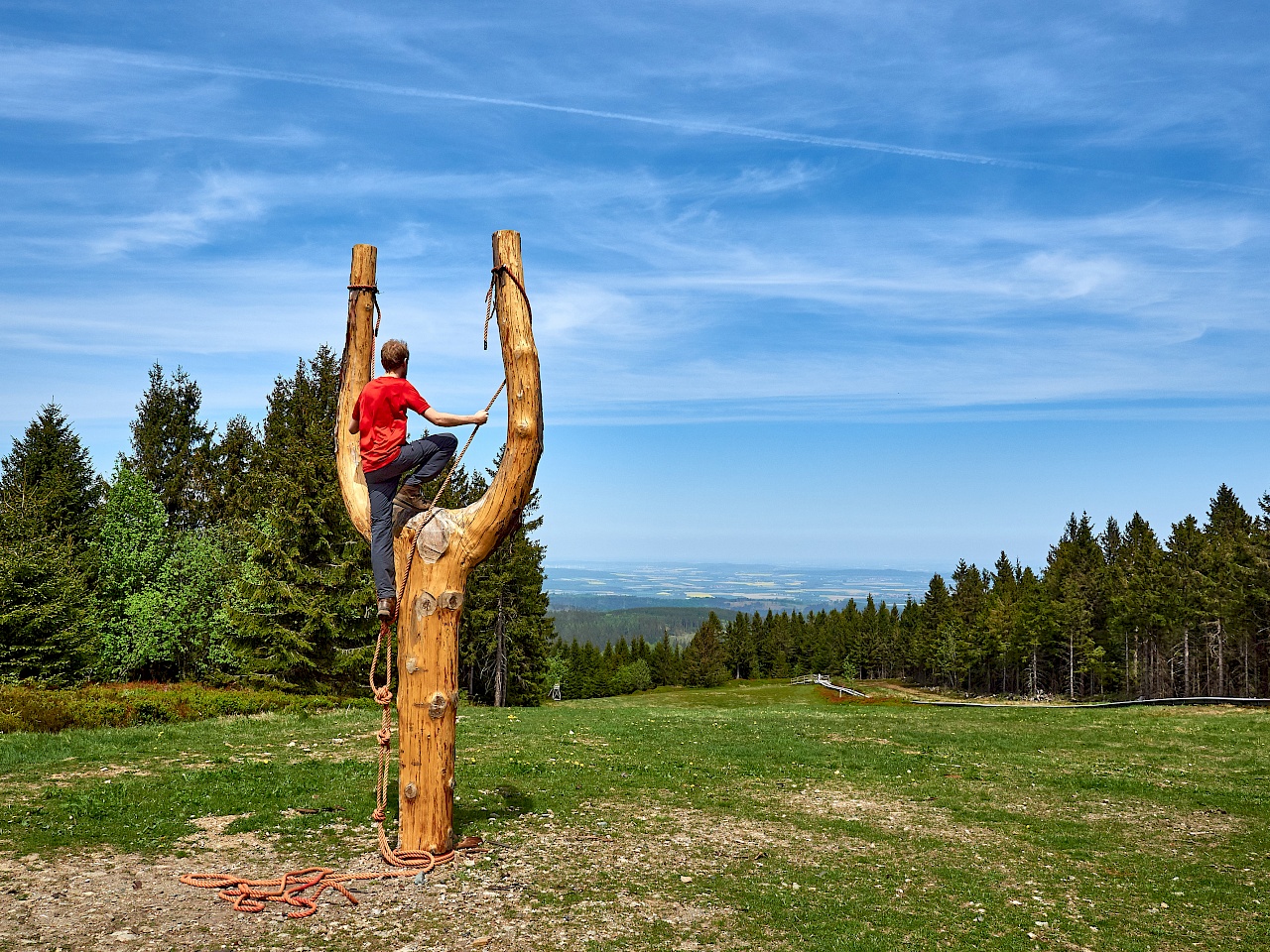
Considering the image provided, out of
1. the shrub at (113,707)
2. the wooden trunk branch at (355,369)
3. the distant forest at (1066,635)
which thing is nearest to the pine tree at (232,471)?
the shrub at (113,707)

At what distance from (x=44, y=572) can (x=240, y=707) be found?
15.1m

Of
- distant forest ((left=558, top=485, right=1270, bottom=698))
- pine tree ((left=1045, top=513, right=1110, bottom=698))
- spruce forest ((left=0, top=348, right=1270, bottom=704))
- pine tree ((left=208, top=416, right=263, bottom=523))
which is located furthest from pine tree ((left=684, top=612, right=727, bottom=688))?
pine tree ((left=208, top=416, right=263, bottom=523))

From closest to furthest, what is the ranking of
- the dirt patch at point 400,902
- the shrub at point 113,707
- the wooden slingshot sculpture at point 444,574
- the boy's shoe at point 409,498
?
the dirt patch at point 400,902 < the wooden slingshot sculpture at point 444,574 < the boy's shoe at point 409,498 < the shrub at point 113,707

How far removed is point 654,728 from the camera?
2202 centimetres

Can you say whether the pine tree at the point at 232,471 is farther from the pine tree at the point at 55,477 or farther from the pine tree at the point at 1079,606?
the pine tree at the point at 1079,606

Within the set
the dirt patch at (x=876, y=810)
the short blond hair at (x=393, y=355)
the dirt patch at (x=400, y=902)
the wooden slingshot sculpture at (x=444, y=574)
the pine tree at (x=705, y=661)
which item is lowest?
the pine tree at (x=705, y=661)

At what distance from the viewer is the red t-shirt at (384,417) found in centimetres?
943

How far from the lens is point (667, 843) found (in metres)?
10.6

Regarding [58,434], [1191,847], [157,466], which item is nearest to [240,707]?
[1191,847]

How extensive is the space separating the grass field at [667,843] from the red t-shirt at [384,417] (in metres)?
4.79

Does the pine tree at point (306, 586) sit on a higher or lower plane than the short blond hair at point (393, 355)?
lower

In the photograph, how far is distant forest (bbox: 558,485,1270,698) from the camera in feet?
207

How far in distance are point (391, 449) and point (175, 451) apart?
2206 inches

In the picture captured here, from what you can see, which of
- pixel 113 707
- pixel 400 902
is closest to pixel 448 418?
pixel 400 902
